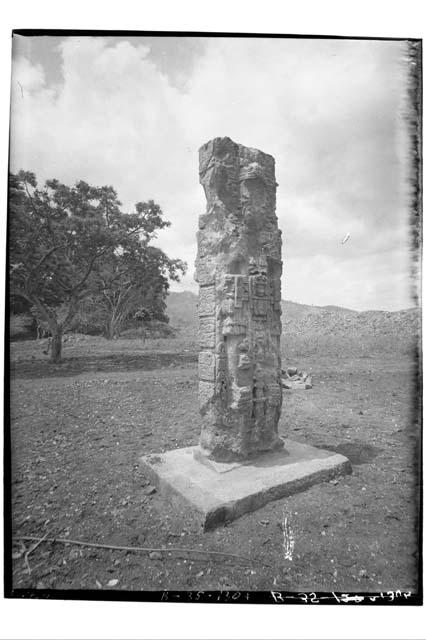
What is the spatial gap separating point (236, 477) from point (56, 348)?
4169 millimetres

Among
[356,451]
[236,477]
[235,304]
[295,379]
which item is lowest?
A: [356,451]

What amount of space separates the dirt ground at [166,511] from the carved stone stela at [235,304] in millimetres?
928

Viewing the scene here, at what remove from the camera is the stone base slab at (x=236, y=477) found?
335cm

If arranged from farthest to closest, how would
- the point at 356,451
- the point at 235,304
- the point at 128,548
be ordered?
the point at 356,451, the point at 235,304, the point at 128,548

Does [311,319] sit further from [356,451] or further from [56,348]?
Answer: [56,348]

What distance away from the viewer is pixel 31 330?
4.58 m

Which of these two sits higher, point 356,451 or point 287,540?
point 356,451

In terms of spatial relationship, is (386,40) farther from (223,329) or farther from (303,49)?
(223,329)

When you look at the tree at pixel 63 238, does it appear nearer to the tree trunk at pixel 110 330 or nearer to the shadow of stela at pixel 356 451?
the tree trunk at pixel 110 330

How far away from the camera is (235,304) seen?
399 centimetres

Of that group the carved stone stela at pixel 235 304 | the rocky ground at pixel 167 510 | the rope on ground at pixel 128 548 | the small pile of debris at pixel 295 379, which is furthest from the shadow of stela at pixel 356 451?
the small pile of debris at pixel 295 379

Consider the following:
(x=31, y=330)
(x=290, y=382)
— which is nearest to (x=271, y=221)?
(x=31, y=330)

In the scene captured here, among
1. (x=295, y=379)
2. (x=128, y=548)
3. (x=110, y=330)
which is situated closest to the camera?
(x=128, y=548)

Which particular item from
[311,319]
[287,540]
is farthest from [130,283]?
[311,319]
